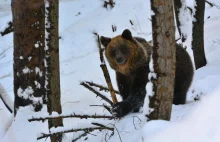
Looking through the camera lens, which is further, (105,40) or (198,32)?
(198,32)

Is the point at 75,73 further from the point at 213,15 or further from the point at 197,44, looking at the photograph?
the point at 213,15

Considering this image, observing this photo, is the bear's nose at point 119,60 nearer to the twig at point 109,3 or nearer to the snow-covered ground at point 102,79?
the snow-covered ground at point 102,79

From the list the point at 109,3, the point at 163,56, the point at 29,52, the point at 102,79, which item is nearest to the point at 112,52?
the point at 29,52

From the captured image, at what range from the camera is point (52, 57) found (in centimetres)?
481

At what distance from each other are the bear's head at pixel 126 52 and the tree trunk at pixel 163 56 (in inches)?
75.9

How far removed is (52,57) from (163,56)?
2.12 meters

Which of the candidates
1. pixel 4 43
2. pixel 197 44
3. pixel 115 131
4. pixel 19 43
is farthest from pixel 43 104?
pixel 4 43

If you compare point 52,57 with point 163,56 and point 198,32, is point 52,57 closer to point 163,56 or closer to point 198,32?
point 163,56

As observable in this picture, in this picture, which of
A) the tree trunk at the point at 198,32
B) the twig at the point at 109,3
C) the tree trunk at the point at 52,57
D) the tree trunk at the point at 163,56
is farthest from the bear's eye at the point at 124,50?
the twig at the point at 109,3

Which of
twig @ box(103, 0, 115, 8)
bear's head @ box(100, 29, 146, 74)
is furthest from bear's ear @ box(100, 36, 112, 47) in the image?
twig @ box(103, 0, 115, 8)

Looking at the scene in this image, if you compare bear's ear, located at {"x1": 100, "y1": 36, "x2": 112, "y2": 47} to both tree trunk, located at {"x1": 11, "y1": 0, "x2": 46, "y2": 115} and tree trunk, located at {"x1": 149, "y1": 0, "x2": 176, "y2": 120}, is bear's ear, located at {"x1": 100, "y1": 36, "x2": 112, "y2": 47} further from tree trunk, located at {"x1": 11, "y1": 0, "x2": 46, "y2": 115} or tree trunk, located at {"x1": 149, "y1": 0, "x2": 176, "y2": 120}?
tree trunk, located at {"x1": 149, "y1": 0, "x2": 176, "y2": 120}

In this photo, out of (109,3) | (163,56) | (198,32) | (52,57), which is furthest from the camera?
(109,3)

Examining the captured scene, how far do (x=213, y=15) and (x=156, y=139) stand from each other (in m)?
10.4

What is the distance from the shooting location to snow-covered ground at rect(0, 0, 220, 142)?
292 cm
